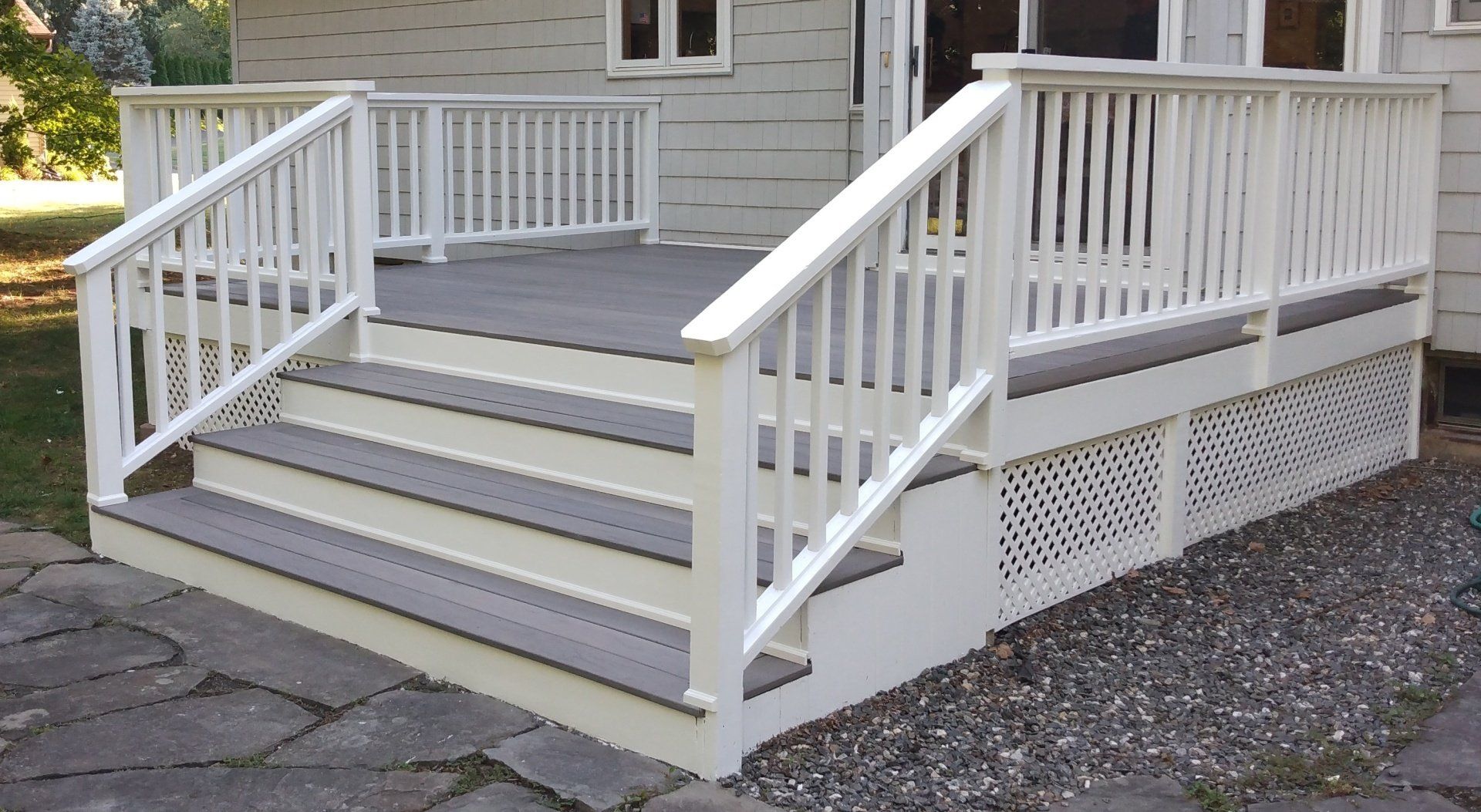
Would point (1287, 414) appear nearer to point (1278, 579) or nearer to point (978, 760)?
point (1278, 579)

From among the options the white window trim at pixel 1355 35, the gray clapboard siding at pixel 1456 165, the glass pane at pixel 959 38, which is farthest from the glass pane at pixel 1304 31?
the glass pane at pixel 959 38

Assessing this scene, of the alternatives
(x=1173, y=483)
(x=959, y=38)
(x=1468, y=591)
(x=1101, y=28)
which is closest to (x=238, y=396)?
(x=1173, y=483)

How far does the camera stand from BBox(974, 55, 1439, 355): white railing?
3543 mm

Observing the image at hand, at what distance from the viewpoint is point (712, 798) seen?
2760 mm

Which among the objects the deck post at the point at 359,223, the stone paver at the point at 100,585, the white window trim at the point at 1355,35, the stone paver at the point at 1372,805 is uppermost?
the white window trim at the point at 1355,35

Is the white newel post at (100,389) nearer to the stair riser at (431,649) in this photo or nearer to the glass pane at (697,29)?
the stair riser at (431,649)

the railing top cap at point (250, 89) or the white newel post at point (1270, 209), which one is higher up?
the railing top cap at point (250, 89)

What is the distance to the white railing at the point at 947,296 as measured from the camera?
278 centimetres

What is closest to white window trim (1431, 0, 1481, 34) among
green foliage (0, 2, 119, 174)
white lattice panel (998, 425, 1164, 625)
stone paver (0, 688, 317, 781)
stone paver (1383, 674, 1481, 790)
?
white lattice panel (998, 425, 1164, 625)

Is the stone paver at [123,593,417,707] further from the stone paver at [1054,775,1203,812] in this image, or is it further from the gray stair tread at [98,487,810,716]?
the stone paver at [1054,775,1203,812]

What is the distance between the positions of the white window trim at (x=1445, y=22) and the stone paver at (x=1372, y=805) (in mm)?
3626

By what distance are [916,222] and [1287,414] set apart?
2459mm

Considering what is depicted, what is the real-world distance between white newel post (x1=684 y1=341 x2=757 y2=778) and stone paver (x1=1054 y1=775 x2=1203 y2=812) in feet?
2.25

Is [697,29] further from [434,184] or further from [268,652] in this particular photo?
[268,652]
